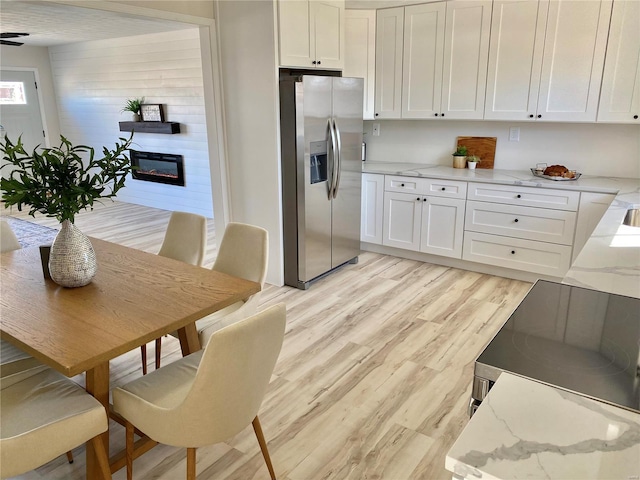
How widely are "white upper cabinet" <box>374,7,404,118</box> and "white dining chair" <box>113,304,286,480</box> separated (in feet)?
11.7

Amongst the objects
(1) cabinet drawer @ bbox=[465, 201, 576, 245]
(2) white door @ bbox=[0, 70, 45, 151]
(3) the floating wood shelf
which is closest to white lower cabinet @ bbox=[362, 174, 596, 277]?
(1) cabinet drawer @ bbox=[465, 201, 576, 245]

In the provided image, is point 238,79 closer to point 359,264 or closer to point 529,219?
point 359,264

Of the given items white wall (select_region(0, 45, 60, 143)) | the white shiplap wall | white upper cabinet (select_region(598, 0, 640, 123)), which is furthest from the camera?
white wall (select_region(0, 45, 60, 143))

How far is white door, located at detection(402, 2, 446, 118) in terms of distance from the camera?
4.26 m

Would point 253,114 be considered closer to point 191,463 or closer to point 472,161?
point 472,161

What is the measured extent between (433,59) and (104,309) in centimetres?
369

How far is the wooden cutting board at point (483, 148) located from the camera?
4.50 m

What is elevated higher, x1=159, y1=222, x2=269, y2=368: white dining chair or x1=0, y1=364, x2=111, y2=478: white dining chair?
x1=159, y1=222, x2=269, y2=368: white dining chair

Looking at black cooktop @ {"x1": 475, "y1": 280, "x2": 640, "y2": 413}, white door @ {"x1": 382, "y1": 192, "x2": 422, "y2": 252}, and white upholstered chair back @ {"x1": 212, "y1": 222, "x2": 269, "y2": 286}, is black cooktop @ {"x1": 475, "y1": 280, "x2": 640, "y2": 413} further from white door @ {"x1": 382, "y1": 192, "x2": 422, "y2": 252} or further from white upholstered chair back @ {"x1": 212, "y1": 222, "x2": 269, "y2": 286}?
white door @ {"x1": 382, "y1": 192, "x2": 422, "y2": 252}

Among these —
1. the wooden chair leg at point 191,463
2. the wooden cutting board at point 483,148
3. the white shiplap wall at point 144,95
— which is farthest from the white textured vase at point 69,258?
the white shiplap wall at point 144,95

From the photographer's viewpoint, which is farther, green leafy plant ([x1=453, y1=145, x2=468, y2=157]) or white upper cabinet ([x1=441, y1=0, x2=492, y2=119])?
green leafy plant ([x1=453, y1=145, x2=468, y2=157])

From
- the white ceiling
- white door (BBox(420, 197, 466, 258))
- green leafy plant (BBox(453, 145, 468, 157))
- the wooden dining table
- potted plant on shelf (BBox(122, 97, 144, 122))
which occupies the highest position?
the white ceiling

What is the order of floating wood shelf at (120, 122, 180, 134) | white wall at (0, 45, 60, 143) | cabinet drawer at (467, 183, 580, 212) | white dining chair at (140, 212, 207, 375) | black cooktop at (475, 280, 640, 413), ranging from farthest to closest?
1. white wall at (0, 45, 60, 143)
2. floating wood shelf at (120, 122, 180, 134)
3. cabinet drawer at (467, 183, 580, 212)
4. white dining chair at (140, 212, 207, 375)
5. black cooktop at (475, 280, 640, 413)

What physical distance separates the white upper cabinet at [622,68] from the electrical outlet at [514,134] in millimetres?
753
